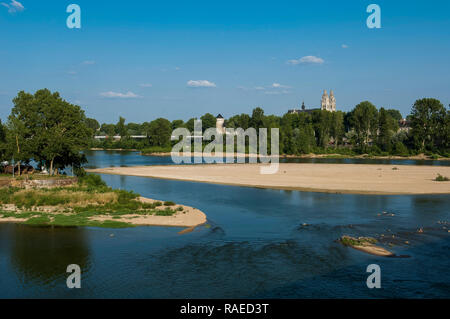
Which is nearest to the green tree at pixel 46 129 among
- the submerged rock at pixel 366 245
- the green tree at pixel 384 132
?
the submerged rock at pixel 366 245

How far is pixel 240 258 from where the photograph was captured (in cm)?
2242

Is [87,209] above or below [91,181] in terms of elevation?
below

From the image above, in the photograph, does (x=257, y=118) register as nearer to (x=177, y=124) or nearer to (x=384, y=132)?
(x=384, y=132)

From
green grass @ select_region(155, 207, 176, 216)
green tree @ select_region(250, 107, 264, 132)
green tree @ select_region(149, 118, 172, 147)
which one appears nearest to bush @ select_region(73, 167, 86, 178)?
green grass @ select_region(155, 207, 176, 216)

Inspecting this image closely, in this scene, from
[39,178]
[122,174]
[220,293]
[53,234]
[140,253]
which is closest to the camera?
[220,293]

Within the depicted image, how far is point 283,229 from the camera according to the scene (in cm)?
2884

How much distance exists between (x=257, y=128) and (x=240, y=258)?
124027 mm

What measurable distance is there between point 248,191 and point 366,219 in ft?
63.5

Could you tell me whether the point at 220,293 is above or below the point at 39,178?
below

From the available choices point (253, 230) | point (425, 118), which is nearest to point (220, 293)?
point (253, 230)

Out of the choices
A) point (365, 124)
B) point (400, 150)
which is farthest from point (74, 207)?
point (365, 124)

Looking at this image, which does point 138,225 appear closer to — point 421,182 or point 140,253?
point 140,253

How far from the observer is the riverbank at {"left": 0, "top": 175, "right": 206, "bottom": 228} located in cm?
2998

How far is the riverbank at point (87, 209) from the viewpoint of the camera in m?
30.0
